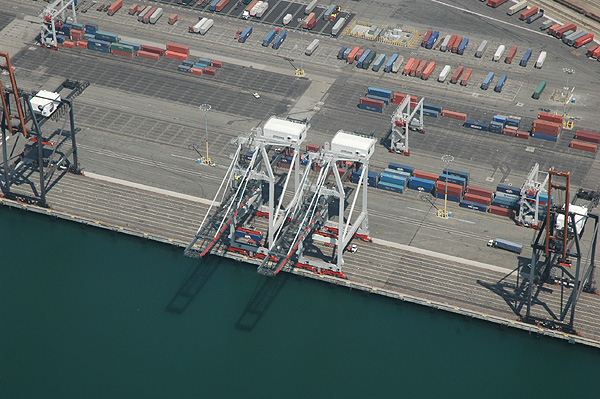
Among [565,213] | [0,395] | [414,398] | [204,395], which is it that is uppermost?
[565,213]

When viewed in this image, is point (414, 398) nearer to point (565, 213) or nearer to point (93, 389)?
point (565, 213)

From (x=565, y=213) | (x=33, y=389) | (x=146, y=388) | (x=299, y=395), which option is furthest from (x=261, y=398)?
(x=565, y=213)

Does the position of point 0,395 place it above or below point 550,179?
below

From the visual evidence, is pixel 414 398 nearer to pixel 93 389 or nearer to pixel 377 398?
pixel 377 398

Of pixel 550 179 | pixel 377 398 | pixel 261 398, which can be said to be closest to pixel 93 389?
pixel 261 398

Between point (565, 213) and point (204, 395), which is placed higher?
point (565, 213)

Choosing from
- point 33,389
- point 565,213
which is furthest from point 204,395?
point 565,213

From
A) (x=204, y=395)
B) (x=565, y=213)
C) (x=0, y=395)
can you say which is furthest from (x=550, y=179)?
(x=0, y=395)

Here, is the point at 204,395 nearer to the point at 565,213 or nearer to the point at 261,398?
the point at 261,398
